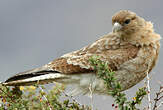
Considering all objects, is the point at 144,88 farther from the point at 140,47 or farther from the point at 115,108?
the point at 140,47

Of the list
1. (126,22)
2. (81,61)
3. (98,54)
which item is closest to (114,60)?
(98,54)

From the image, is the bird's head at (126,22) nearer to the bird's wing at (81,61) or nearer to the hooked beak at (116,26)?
the hooked beak at (116,26)

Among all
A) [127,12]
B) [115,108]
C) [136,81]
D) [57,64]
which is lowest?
[115,108]

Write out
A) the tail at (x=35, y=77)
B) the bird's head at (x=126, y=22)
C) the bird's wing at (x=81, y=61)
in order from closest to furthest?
the tail at (x=35, y=77), the bird's wing at (x=81, y=61), the bird's head at (x=126, y=22)

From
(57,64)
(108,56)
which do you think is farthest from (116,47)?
(57,64)

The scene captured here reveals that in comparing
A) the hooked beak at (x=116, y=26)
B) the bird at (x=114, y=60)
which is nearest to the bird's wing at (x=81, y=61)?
the bird at (x=114, y=60)

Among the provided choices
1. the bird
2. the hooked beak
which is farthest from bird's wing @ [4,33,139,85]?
the hooked beak

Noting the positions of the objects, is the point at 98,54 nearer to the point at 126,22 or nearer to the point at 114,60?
the point at 114,60
